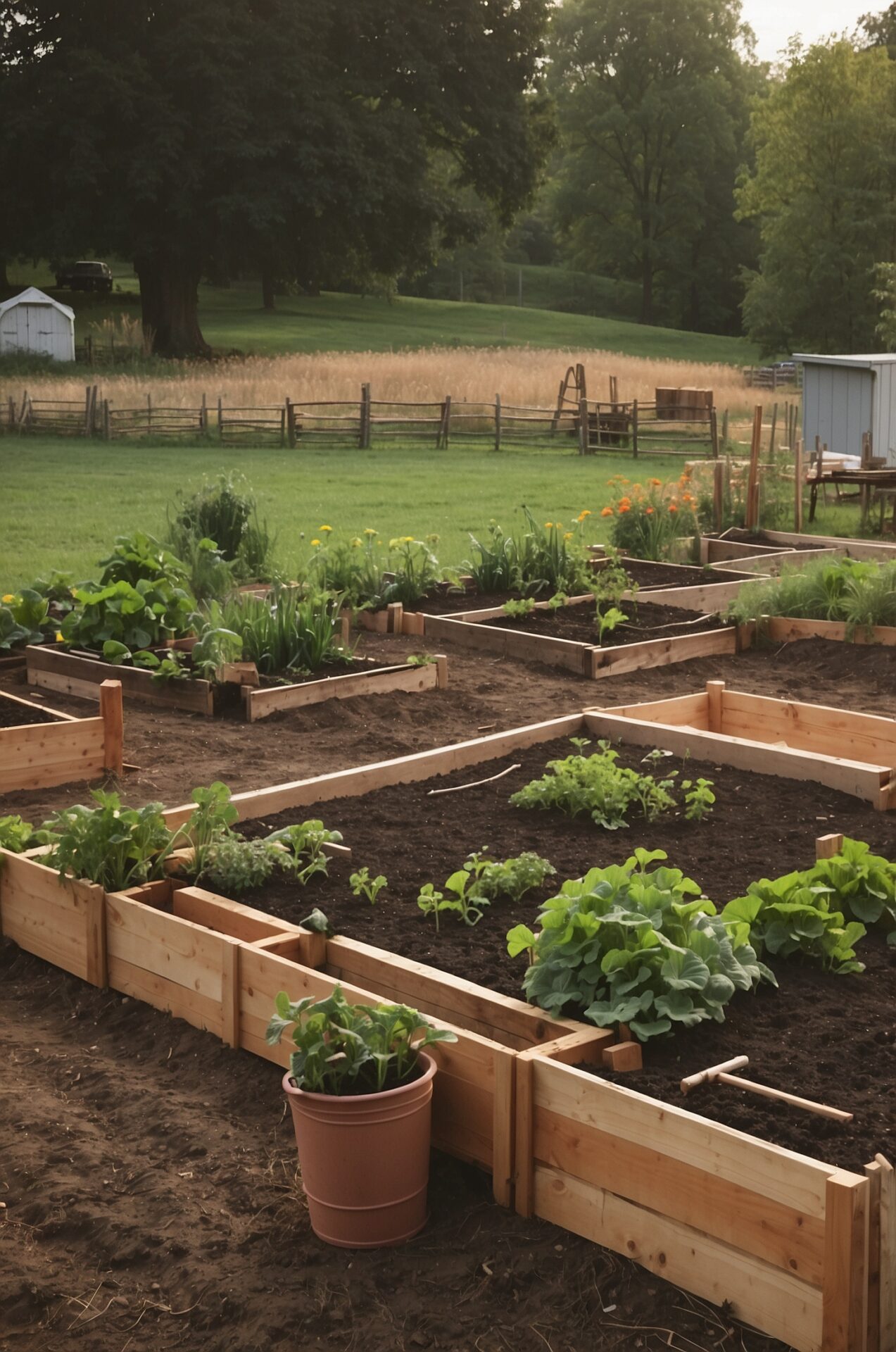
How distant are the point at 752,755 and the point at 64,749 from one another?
325 centimetres

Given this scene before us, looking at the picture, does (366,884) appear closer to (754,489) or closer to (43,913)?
(43,913)

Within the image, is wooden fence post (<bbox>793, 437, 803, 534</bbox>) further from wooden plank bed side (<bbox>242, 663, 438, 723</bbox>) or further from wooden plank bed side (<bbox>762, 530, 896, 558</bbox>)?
wooden plank bed side (<bbox>242, 663, 438, 723</bbox>)

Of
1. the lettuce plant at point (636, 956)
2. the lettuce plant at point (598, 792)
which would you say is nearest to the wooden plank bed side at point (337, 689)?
the lettuce plant at point (598, 792)

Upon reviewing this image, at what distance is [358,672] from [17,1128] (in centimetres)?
474

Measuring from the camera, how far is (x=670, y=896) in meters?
3.67

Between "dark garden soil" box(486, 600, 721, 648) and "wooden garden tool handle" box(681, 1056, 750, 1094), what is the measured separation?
6.00 m

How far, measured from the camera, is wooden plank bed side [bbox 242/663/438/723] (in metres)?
7.84

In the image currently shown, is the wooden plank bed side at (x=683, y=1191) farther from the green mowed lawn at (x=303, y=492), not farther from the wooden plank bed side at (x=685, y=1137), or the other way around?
the green mowed lawn at (x=303, y=492)

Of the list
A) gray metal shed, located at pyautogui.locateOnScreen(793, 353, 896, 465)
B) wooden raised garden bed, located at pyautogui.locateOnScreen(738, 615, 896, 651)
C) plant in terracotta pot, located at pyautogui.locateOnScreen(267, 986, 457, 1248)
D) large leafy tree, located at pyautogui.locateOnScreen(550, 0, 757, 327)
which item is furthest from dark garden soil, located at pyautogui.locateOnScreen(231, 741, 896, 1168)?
large leafy tree, located at pyautogui.locateOnScreen(550, 0, 757, 327)

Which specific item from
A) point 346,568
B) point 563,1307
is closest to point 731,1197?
point 563,1307

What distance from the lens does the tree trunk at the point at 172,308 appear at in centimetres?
3906

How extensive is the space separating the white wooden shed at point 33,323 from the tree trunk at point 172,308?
2.47 metres

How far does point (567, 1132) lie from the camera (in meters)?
3.24

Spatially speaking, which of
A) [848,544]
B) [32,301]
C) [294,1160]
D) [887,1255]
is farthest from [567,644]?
[32,301]
